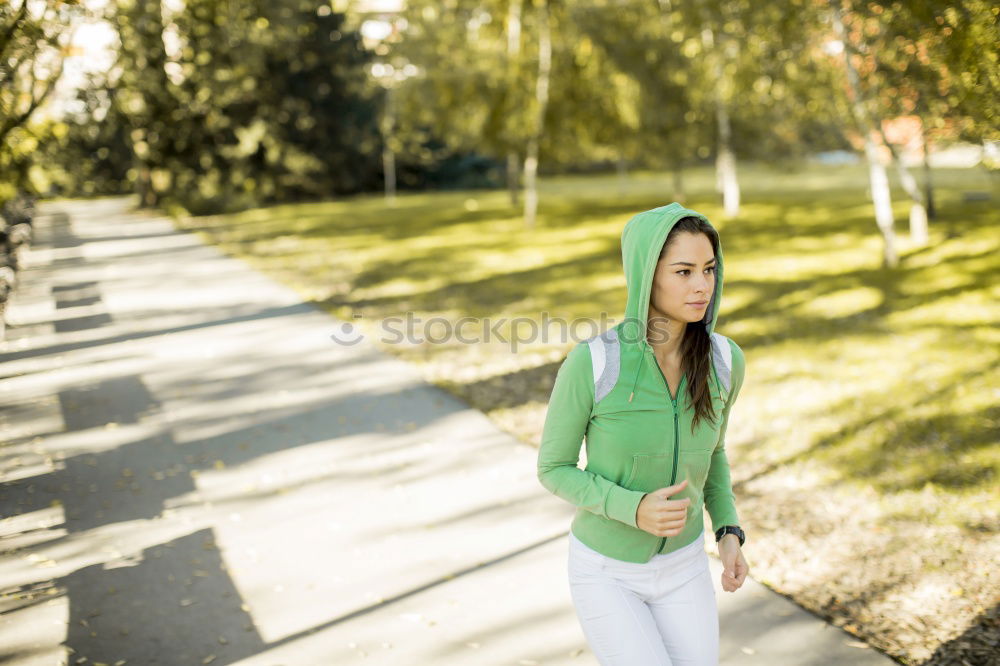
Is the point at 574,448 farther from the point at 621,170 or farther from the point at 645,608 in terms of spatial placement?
the point at 621,170

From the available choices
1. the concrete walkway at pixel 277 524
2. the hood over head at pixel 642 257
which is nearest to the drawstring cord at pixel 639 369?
the hood over head at pixel 642 257

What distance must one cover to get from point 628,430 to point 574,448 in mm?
183

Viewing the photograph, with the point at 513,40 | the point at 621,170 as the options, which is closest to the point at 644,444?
the point at 513,40

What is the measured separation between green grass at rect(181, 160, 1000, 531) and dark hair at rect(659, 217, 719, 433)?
4169 millimetres

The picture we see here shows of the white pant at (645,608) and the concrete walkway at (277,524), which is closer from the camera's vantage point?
the white pant at (645,608)

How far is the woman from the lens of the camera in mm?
2652

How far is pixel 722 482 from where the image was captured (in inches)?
121

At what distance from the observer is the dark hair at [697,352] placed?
2668mm

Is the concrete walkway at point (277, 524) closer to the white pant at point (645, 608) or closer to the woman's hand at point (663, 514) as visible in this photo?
the white pant at point (645, 608)

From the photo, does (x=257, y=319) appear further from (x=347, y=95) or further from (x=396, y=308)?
(x=347, y=95)

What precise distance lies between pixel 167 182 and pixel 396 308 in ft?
88.9

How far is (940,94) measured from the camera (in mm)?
10742

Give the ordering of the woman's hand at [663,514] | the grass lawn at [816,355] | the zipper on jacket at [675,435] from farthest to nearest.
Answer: the grass lawn at [816,355], the zipper on jacket at [675,435], the woman's hand at [663,514]

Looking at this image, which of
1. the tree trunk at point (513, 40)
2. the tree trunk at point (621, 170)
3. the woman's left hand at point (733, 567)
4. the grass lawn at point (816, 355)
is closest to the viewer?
the woman's left hand at point (733, 567)
